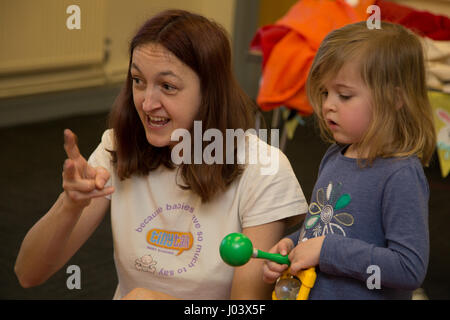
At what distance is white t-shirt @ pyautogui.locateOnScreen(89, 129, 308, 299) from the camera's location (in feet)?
3.45

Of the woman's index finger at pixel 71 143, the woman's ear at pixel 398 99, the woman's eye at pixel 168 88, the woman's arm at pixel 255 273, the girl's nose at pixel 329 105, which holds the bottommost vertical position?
the woman's arm at pixel 255 273

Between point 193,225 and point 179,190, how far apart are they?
0.07 m

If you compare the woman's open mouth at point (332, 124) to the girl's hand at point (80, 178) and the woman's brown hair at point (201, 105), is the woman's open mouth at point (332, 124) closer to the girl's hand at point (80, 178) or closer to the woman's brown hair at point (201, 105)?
the woman's brown hair at point (201, 105)

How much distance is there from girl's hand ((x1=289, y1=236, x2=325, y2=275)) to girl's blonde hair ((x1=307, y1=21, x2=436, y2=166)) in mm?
134

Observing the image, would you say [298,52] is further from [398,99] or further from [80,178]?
[80,178]

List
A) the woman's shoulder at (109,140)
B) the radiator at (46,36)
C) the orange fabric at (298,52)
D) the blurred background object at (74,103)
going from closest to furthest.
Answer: the woman's shoulder at (109,140) < the blurred background object at (74,103) < the orange fabric at (298,52) < the radiator at (46,36)

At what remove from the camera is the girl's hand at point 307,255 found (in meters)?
0.90

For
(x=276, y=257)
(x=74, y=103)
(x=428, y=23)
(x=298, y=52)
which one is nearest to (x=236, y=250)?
(x=276, y=257)

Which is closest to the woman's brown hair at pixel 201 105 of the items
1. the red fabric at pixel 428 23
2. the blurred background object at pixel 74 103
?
the blurred background object at pixel 74 103

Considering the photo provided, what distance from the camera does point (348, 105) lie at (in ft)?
3.07

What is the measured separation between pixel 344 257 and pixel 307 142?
217cm

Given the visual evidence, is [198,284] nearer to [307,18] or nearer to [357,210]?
[357,210]
